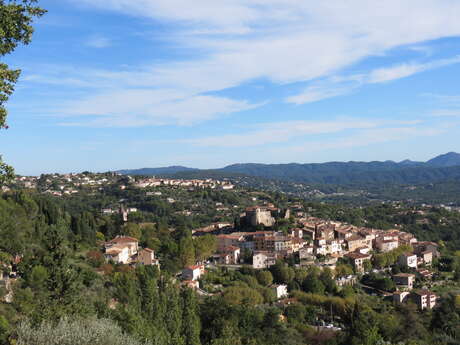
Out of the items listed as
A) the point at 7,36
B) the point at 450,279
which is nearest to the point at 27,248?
the point at 7,36

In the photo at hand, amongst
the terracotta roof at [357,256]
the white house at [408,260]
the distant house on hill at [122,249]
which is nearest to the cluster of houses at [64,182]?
the distant house on hill at [122,249]

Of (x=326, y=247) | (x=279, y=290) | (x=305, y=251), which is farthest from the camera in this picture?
(x=326, y=247)

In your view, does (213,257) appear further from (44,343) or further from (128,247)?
(44,343)

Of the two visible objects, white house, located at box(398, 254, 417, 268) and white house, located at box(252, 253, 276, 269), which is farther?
white house, located at box(398, 254, 417, 268)

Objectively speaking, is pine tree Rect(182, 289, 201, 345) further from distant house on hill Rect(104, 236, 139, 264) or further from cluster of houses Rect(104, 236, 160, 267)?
distant house on hill Rect(104, 236, 139, 264)

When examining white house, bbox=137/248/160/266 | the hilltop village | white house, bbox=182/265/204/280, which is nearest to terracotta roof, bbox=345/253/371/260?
the hilltop village

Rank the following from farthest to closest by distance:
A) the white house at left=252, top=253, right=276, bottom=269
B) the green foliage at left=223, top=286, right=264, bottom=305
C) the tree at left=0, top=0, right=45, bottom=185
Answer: the white house at left=252, top=253, right=276, bottom=269 < the green foliage at left=223, top=286, right=264, bottom=305 < the tree at left=0, top=0, right=45, bottom=185

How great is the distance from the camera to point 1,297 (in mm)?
20281

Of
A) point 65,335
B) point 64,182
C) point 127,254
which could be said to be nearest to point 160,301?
point 65,335

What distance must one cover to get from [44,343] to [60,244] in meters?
6.46

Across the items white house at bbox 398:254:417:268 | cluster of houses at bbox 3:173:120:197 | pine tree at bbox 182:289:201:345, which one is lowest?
white house at bbox 398:254:417:268

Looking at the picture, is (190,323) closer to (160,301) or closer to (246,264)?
(160,301)

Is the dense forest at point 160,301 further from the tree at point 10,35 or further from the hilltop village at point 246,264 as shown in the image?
the tree at point 10,35

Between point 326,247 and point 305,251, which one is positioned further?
point 326,247
